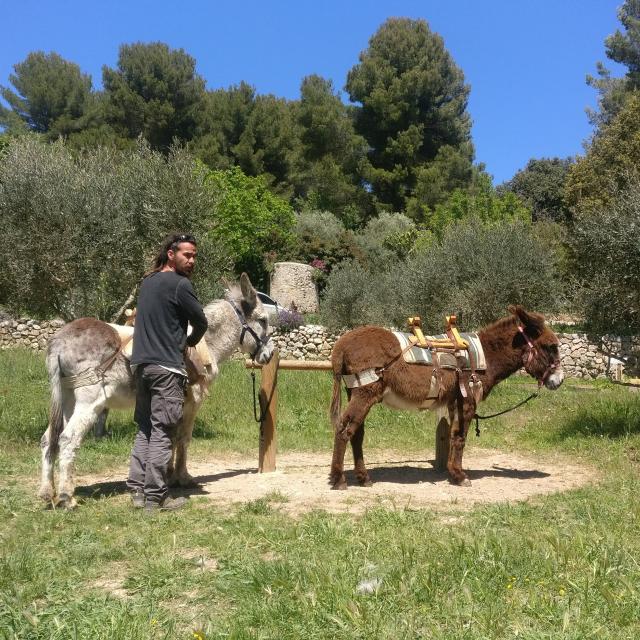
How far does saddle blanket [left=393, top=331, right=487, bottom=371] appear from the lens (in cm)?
706

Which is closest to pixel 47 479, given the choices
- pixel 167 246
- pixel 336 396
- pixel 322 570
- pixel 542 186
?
pixel 167 246

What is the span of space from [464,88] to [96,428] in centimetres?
4372

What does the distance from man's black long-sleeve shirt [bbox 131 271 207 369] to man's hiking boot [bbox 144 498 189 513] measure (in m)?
1.20

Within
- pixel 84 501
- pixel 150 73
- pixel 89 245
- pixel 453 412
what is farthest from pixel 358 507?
pixel 150 73

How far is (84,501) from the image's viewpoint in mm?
6250

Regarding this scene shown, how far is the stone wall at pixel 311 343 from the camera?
21047 mm

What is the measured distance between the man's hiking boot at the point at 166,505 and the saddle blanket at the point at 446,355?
266cm

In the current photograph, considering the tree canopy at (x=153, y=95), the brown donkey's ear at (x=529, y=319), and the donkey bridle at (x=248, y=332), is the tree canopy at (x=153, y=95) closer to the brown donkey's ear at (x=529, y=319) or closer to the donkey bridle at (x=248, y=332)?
the donkey bridle at (x=248, y=332)

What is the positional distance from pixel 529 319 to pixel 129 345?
4.21 meters

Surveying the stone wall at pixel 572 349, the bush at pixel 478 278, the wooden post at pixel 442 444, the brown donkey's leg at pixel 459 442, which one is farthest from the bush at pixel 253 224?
the brown donkey's leg at pixel 459 442

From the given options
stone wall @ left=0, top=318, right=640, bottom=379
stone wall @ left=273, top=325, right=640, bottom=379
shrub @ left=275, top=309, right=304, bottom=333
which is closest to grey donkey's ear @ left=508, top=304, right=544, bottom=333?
stone wall @ left=273, top=325, right=640, bottom=379

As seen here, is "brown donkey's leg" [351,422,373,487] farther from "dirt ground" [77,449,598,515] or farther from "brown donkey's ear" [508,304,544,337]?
"brown donkey's ear" [508,304,544,337]

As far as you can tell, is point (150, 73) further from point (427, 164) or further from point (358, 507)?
point (358, 507)

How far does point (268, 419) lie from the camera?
7977 millimetres
